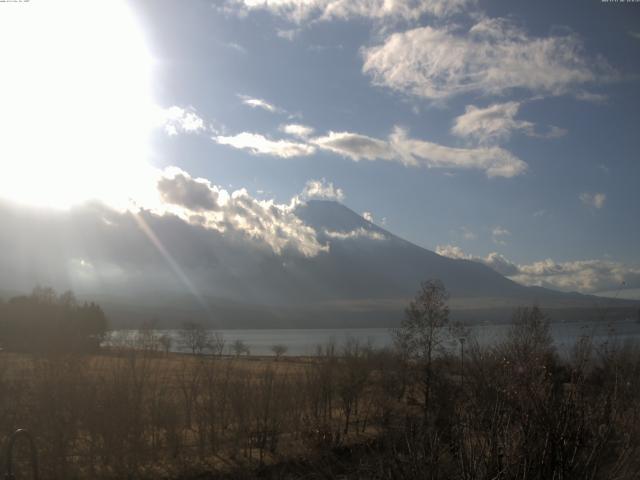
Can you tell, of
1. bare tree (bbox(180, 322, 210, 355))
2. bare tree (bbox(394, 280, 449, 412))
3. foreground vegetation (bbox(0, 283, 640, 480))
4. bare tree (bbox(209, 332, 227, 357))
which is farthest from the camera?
bare tree (bbox(180, 322, 210, 355))

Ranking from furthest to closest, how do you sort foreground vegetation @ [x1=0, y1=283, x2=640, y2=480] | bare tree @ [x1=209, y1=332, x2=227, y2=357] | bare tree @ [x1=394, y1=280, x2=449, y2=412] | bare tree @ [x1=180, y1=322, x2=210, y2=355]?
bare tree @ [x1=180, y1=322, x2=210, y2=355] < bare tree @ [x1=394, y1=280, x2=449, y2=412] < bare tree @ [x1=209, y1=332, x2=227, y2=357] < foreground vegetation @ [x1=0, y1=283, x2=640, y2=480]

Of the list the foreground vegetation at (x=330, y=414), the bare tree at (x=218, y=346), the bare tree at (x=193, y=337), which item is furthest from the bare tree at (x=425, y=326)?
the bare tree at (x=193, y=337)

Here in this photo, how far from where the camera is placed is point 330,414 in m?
30.0

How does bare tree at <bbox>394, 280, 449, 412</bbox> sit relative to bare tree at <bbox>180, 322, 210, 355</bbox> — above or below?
above

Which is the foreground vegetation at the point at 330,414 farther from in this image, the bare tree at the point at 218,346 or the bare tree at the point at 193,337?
the bare tree at the point at 193,337

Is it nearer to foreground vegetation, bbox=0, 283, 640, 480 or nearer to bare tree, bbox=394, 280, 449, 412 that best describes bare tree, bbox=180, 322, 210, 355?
bare tree, bbox=394, 280, 449, 412

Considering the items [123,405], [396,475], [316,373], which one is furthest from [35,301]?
[396,475]

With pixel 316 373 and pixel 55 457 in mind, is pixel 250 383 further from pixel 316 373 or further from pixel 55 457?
pixel 55 457

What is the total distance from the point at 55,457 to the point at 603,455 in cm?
1734

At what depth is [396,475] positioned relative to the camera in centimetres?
668

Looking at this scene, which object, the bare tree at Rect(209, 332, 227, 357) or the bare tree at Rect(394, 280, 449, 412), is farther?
the bare tree at Rect(394, 280, 449, 412)

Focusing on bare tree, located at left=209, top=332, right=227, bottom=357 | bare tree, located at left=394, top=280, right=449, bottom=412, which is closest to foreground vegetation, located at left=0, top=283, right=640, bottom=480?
bare tree, located at left=209, top=332, right=227, bottom=357

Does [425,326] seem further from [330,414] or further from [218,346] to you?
[218,346]

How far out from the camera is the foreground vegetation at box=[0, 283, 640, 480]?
6.59 metres
